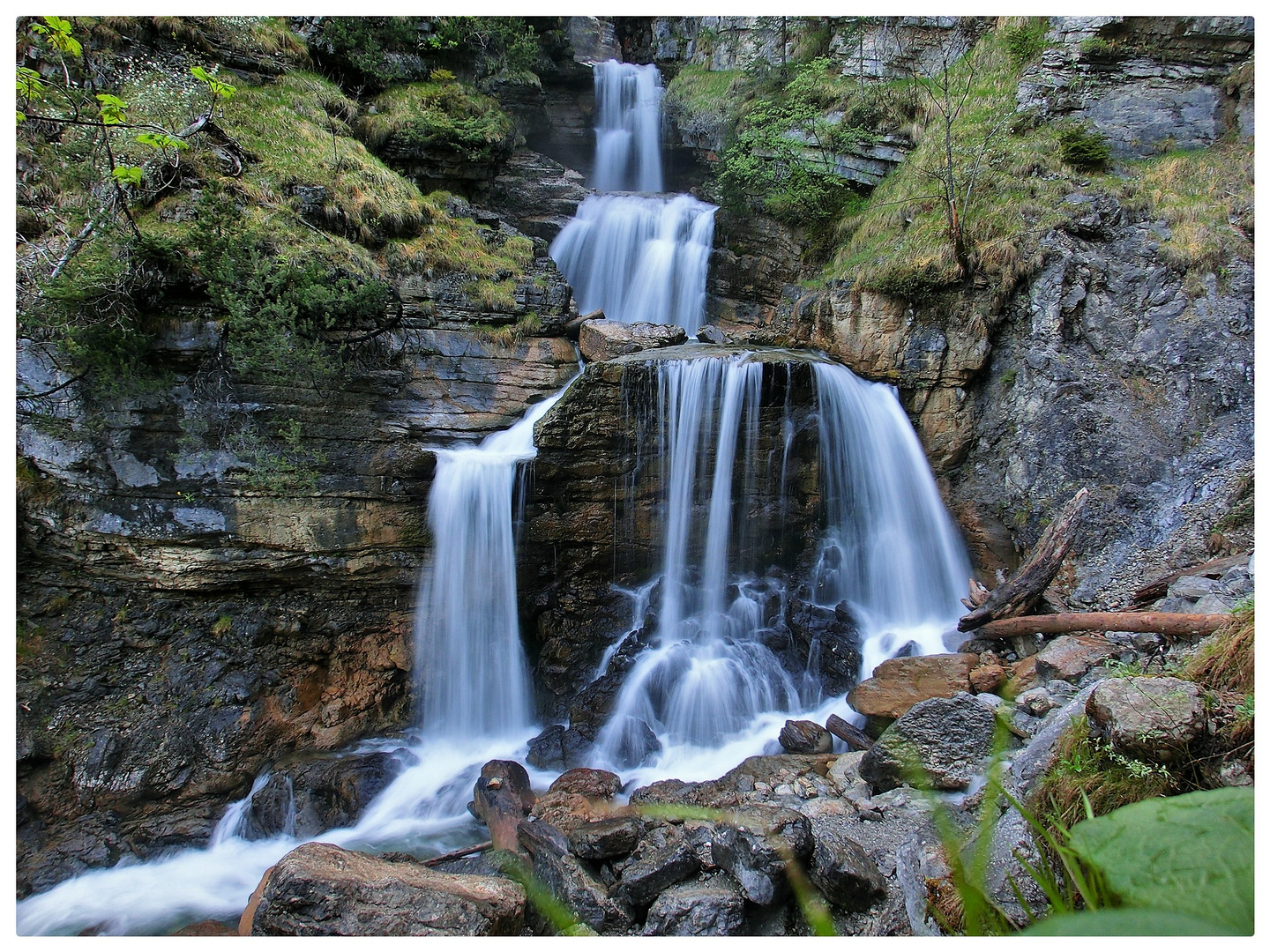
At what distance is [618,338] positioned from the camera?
8305 mm

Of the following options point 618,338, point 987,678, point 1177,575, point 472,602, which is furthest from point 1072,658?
point 618,338

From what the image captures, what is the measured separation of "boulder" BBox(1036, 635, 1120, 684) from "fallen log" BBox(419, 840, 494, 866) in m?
4.90

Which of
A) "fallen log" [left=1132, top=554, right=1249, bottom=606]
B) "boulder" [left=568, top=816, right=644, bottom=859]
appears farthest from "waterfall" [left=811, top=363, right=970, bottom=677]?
"boulder" [left=568, top=816, right=644, bottom=859]

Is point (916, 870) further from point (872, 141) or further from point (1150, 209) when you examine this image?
point (872, 141)

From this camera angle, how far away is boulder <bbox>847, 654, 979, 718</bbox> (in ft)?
18.3

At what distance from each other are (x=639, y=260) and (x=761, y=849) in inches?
400

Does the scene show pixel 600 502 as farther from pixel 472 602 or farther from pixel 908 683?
pixel 908 683

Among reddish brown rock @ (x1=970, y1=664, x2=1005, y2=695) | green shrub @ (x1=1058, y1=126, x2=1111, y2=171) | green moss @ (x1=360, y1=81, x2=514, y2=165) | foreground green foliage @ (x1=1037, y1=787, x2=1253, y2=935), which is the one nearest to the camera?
foreground green foliage @ (x1=1037, y1=787, x2=1253, y2=935)

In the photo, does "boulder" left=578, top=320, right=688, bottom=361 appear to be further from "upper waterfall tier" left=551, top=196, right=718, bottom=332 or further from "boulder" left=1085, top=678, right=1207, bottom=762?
"boulder" left=1085, top=678, right=1207, bottom=762

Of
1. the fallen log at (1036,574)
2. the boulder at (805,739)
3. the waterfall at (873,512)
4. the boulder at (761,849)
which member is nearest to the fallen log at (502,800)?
the boulder at (761,849)

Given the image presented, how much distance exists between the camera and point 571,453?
7297 mm

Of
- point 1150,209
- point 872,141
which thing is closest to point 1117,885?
point 1150,209
